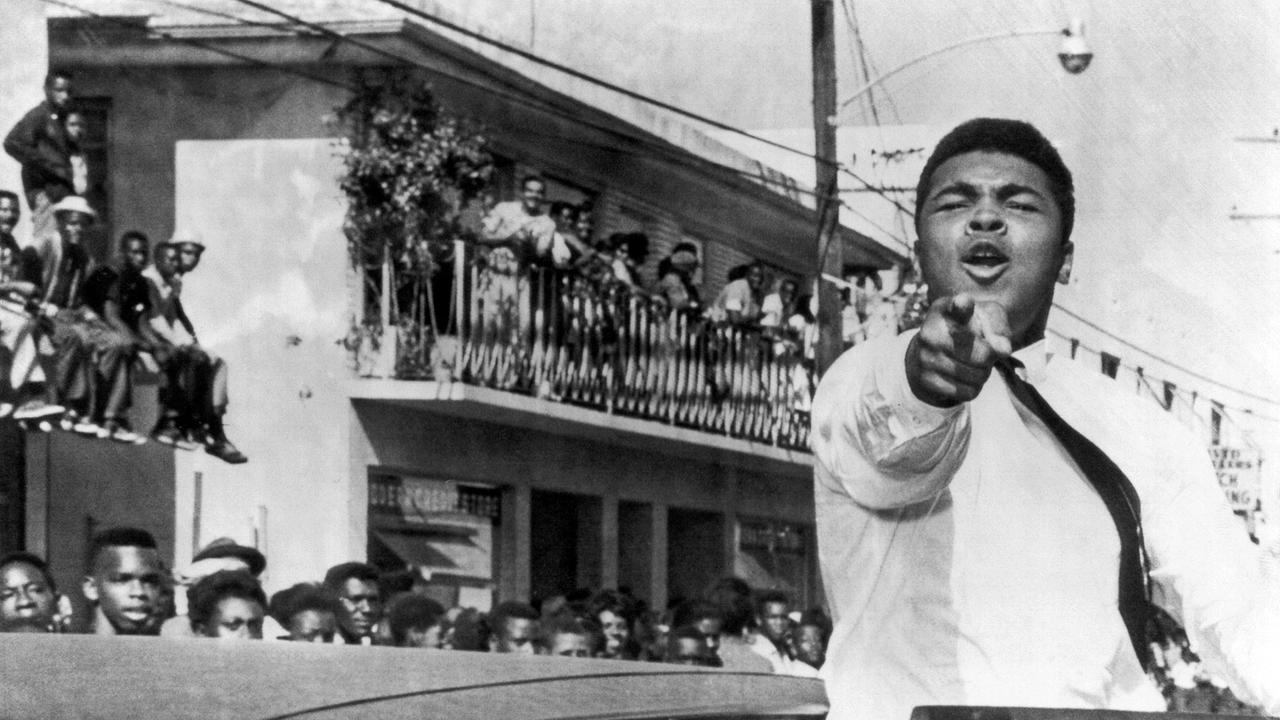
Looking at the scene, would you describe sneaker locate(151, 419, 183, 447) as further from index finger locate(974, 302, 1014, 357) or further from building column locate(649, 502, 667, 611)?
index finger locate(974, 302, 1014, 357)

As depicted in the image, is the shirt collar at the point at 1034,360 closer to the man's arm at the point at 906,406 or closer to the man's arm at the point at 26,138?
the man's arm at the point at 906,406

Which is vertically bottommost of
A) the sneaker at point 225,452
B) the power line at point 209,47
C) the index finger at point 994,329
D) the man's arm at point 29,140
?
the index finger at point 994,329

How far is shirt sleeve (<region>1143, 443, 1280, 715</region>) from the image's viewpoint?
2244 millimetres

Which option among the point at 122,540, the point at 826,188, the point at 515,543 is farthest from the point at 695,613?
the point at 515,543

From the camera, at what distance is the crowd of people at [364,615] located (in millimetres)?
6223

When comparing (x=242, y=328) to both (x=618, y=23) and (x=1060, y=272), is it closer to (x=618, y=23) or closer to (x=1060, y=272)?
(x=618, y=23)

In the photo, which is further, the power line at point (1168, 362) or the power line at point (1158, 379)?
the power line at point (1168, 362)

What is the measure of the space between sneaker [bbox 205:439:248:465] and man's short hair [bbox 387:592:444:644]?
2935mm

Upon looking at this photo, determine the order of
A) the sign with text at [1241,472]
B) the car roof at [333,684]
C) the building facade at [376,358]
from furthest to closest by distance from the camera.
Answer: the building facade at [376,358]
the sign with text at [1241,472]
the car roof at [333,684]

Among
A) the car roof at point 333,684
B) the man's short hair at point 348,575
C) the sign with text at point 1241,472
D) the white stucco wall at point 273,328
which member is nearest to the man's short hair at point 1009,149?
the car roof at point 333,684

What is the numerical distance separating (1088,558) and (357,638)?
5223 millimetres

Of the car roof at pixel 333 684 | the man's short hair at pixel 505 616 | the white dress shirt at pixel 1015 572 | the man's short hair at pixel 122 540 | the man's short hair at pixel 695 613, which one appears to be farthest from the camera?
the man's short hair at pixel 695 613

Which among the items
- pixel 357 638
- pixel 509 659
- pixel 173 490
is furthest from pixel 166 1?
pixel 509 659

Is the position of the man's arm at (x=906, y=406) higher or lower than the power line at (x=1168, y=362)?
lower
